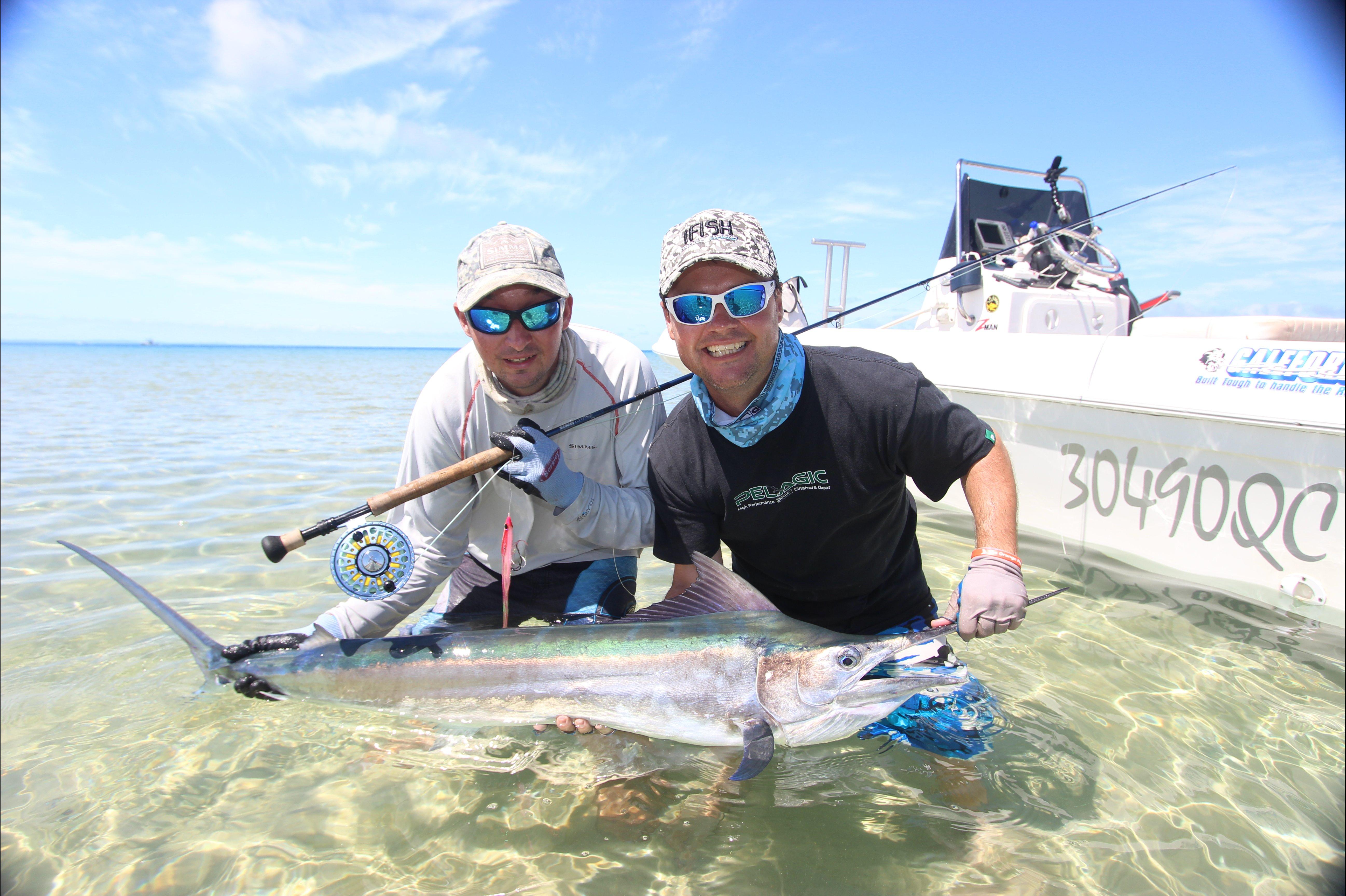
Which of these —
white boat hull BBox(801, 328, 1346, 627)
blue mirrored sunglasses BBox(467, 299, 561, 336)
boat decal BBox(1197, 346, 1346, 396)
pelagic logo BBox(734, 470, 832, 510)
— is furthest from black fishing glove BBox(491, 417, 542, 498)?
boat decal BBox(1197, 346, 1346, 396)

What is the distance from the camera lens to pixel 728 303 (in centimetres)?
253

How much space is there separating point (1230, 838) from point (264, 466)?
32.3 ft

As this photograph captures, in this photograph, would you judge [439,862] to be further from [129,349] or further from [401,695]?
[129,349]

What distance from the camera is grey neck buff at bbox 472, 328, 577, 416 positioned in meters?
3.11

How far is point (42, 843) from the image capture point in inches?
104

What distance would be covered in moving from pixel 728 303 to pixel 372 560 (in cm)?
181

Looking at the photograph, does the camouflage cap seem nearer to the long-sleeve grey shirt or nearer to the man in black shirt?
the man in black shirt

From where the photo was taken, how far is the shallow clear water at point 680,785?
96.0 inches

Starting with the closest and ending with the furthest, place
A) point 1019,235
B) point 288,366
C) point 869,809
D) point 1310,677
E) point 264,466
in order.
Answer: point 869,809 < point 1310,677 < point 1019,235 < point 264,466 < point 288,366

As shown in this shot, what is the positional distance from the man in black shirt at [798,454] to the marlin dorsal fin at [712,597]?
10.4 inches

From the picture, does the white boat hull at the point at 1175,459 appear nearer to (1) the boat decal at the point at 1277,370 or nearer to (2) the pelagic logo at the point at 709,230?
(1) the boat decal at the point at 1277,370

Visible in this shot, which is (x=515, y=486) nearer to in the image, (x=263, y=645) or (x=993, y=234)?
(x=263, y=645)

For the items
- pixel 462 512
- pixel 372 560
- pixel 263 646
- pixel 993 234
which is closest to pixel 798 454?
pixel 462 512

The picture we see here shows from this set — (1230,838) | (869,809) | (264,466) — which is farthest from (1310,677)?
(264,466)
